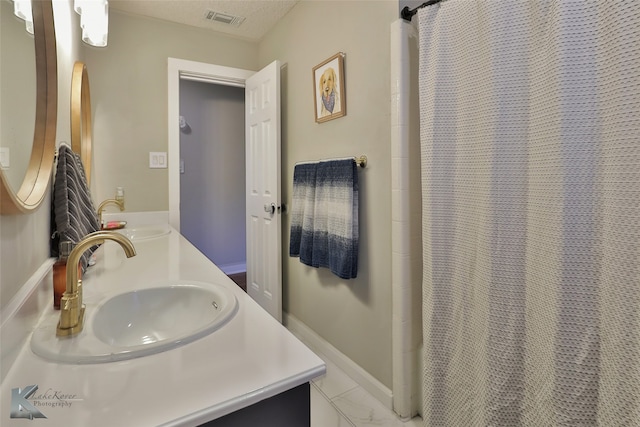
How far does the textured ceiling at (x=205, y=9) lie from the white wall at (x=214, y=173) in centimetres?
133

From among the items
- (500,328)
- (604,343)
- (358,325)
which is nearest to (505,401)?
(500,328)

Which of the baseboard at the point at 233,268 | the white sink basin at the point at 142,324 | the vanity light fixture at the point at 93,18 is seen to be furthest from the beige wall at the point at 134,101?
the baseboard at the point at 233,268

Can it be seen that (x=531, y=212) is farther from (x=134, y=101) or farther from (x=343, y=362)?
(x=134, y=101)

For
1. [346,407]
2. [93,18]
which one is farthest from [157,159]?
[346,407]

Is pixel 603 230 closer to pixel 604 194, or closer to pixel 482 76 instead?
pixel 604 194

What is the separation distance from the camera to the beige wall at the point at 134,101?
2.14 m

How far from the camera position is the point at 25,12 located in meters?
0.70

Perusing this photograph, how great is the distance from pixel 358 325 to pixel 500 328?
80 centimetres

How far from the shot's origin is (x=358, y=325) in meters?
1.67

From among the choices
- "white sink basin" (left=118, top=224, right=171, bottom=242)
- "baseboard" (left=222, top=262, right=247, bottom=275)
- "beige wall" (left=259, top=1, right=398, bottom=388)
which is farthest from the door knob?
"baseboard" (left=222, top=262, right=247, bottom=275)

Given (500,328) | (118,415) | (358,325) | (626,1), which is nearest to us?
(118,415)

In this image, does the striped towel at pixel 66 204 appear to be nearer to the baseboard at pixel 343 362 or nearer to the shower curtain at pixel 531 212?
the shower curtain at pixel 531 212

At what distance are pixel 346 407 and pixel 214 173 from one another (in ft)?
9.99

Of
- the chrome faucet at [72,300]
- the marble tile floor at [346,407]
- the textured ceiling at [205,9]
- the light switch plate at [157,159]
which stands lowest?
the marble tile floor at [346,407]
